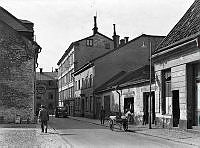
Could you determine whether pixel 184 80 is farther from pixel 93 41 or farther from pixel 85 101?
pixel 93 41

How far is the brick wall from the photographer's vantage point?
29.2 metres

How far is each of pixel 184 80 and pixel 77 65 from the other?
42.2 m

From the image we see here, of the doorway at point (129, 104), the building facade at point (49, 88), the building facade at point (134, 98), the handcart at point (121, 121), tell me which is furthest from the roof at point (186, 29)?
the building facade at point (49, 88)

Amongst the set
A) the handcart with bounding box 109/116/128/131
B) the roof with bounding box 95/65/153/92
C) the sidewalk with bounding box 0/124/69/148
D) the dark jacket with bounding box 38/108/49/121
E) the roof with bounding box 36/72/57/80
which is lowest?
the sidewalk with bounding box 0/124/69/148

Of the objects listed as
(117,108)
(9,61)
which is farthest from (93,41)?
(9,61)

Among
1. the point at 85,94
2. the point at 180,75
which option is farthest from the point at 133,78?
the point at 85,94

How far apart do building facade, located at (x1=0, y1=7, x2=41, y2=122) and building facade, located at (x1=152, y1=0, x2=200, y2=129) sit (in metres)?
10.9

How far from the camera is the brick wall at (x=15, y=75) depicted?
95.9 ft

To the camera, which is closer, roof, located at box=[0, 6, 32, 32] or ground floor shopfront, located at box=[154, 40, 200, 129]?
ground floor shopfront, located at box=[154, 40, 200, 129]

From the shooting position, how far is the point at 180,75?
20688 millimetres

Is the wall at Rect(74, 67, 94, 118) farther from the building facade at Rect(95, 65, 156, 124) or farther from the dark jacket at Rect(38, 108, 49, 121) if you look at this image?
the dark jacket at Rect(38, 108, 49, 121)

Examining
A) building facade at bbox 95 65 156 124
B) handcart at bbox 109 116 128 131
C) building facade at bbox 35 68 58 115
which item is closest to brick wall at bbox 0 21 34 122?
building facade at bbox 95 65 156 124

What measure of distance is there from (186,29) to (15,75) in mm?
14491

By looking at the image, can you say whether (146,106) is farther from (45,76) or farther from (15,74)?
(45,76)
